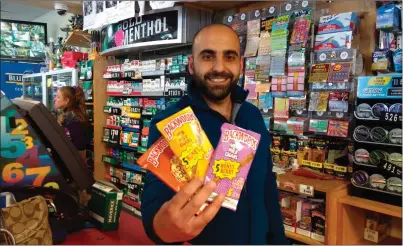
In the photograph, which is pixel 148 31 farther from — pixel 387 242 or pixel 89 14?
pixel 387 242

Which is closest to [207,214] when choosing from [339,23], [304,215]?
[304,215]

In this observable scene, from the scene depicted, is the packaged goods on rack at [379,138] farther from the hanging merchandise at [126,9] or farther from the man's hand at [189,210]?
the hanging merchandise at [126,9]

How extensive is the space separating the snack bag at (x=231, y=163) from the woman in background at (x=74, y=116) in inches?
130

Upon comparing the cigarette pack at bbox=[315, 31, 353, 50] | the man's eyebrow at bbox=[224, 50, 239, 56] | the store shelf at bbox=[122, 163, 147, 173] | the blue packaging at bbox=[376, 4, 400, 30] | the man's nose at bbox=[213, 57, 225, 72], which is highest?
the blue packaging at bbox=[376, 4, 400, 30]

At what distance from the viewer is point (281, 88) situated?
105 inches

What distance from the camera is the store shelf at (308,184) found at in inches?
80.7

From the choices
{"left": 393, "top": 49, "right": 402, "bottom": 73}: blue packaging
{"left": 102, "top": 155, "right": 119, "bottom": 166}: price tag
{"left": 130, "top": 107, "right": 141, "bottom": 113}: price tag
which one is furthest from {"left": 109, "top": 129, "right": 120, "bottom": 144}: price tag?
{"left": 393, "top": 49, "right": 402, "bottom": 73}: blue packaging

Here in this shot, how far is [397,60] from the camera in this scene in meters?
2.07

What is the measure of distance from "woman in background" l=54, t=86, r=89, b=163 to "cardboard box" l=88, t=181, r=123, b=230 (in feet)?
8.61

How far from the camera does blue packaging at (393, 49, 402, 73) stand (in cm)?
206

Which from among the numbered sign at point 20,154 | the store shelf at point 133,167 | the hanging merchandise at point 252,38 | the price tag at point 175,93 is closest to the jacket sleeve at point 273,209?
the numbered sign at point 20,154

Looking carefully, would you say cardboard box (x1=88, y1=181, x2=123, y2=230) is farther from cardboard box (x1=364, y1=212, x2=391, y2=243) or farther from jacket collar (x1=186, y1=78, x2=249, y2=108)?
cardboard box (x1=364, y1=212, x2=391, y2=243)

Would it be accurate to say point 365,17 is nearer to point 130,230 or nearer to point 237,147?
point 237,147

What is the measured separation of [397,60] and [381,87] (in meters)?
0.31
